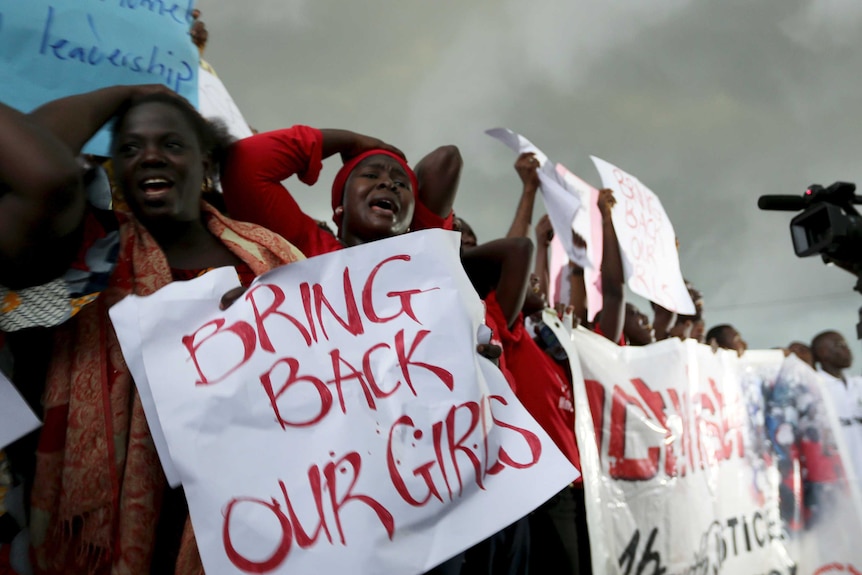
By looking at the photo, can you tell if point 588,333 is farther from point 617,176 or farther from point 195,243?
point 195,243

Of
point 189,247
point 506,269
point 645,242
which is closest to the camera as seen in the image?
point 189,247

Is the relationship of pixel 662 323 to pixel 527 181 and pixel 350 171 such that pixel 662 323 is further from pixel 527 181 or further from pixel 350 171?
A: pixel 350 171

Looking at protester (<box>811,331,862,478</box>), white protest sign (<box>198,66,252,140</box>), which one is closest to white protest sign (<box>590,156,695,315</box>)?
protester (<box>811,331,862,478</box>)

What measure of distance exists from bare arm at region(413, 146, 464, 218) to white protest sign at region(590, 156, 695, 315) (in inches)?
51.5

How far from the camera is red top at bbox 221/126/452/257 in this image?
1835 millimetres

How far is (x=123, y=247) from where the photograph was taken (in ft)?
4.39

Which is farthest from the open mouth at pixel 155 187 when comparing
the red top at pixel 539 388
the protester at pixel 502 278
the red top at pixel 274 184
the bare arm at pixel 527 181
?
the bare arm at pixel 527 181

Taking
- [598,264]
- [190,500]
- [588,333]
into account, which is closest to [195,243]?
[190,500]

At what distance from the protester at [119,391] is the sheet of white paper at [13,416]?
0.05m

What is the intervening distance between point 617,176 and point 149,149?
102 inches

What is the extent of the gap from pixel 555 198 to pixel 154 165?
2.02 m

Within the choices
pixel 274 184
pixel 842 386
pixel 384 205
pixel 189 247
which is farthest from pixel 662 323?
pixel 189 247

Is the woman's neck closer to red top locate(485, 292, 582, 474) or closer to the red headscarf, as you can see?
the red headscarf

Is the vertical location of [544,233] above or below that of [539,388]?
above
